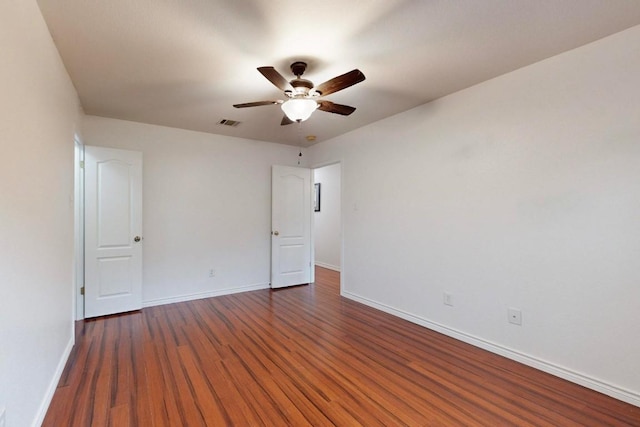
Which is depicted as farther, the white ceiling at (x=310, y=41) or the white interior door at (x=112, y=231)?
the white interior door at (x=112, y=231)

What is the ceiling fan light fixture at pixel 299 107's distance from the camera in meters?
2.43

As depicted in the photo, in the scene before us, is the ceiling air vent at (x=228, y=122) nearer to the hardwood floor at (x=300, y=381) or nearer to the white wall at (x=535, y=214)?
the white wall at (x=535, y=214)

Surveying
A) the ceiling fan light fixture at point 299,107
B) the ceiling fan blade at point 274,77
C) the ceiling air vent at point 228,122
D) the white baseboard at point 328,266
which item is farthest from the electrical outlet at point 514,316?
the white baseboard at point 328,266

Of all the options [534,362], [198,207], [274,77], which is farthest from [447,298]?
[198,207]

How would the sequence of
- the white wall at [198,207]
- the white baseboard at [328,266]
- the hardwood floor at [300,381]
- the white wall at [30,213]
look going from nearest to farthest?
the white wall at [30,213]
the hardwood floor at [300,381]
the white wall at [198,207]
the white baseboard at [328,266]

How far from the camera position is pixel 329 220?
6992 millimetres

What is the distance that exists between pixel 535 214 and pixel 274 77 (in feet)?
7.81

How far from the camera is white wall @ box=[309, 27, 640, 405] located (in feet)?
6.95

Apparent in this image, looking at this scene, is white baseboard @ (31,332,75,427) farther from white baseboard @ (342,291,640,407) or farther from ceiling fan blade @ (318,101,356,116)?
white baseboard @ (342,291,640,407)

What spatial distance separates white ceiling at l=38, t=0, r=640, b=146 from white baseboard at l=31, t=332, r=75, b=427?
242 centimetres

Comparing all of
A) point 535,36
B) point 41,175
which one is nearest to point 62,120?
point 41,175

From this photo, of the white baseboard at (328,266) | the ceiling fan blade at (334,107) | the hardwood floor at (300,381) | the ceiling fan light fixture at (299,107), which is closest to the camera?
the hardwood floor at (300,381)

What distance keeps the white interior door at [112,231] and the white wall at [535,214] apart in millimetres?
3349

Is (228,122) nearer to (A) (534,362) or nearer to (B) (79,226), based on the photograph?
(B) (79,226)
